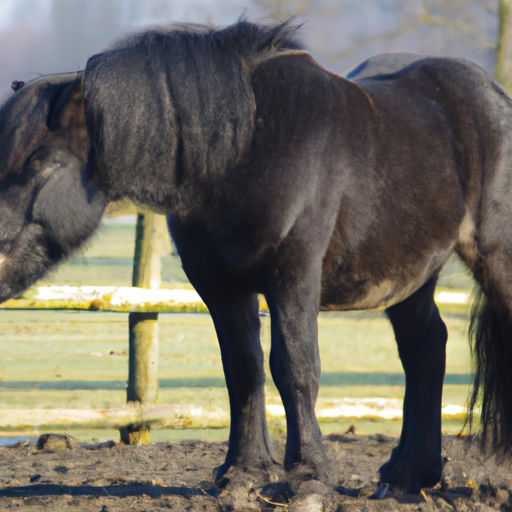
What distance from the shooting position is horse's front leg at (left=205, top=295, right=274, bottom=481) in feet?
9.46

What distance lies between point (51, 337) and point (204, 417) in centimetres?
777

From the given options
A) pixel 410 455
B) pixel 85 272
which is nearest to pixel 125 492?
pixel 410 455

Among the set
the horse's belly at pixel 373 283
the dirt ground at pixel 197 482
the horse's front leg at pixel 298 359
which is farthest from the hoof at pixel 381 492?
the horse's belly at pixel 373 283

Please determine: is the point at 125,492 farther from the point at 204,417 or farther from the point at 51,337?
the point at 51,337

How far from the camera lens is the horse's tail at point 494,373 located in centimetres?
314

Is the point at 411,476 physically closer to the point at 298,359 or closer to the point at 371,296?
the point at 371,296

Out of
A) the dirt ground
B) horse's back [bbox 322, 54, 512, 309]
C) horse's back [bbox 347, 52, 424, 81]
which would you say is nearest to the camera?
the dirt ground

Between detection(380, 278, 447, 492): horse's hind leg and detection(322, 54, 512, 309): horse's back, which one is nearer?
detection(322, 54, 512, 309): horse's back

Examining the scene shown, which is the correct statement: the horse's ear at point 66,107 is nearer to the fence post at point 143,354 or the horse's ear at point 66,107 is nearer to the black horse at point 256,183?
the black horse at point 256,183

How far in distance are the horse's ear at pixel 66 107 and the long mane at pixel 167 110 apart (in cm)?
6

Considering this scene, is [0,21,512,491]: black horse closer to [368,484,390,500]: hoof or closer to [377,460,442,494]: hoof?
[368,484,390,500]: hoof

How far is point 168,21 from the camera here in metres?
2.78

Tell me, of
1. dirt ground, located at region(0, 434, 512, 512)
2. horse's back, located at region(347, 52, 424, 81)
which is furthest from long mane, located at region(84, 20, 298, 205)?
dirt ground, located at region(0, 434, 512, 512)

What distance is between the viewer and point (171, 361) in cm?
962
